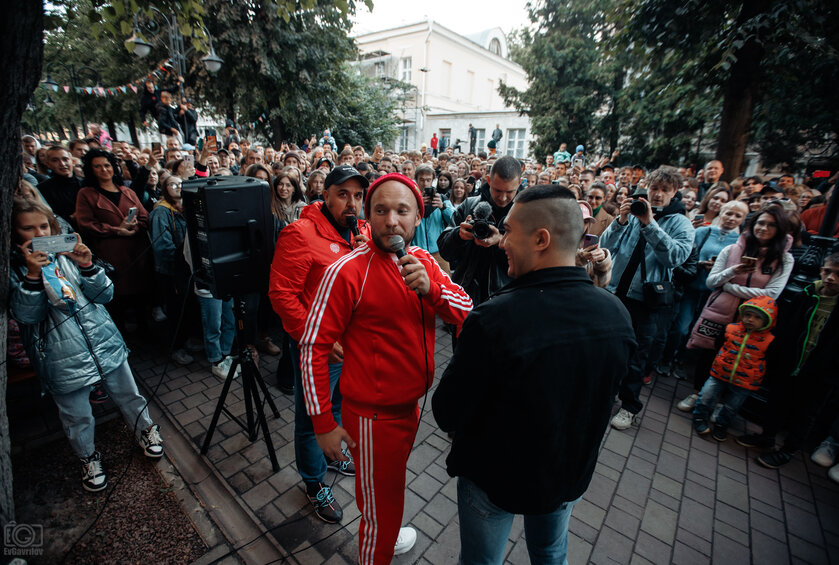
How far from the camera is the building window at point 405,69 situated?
31.8m

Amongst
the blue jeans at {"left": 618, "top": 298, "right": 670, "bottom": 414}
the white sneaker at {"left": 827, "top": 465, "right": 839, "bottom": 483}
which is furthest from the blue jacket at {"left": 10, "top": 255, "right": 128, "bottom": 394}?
the white sneaker at {"left": 827, "top": 465, "right": 839, "bottom": 483}

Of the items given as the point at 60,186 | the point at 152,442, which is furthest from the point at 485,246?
the point at 60,186

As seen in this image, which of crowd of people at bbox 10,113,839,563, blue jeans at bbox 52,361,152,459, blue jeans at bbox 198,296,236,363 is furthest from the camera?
blue jeans at bbox 198,296,236,363

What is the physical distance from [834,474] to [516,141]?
26487 millimetres

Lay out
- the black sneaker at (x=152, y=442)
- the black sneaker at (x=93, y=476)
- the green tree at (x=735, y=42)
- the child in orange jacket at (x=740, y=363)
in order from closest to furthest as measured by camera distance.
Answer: the black sneaker at (x=93, y=476), the black sneaker at (x=152, y=442), the child in orange jacket at (x=740, y=363), the green tree at (x=735, y=42)

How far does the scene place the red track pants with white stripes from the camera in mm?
1851

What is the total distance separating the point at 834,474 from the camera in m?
3.36

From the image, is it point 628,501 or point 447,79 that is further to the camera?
point 447,79

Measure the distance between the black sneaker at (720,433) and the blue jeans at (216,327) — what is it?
518 centimetres

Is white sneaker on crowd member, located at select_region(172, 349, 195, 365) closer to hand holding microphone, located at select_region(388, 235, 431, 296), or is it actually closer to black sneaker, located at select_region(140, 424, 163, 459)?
black sneaker, located at select_region(140, 424, 163, 459)

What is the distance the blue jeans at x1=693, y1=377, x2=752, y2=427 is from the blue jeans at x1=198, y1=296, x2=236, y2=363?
200 inches

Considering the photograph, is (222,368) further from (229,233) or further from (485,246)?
(485,246)

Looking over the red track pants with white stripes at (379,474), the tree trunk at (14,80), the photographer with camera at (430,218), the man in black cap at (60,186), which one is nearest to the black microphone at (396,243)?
the red track pants with white stripes at (379,474)

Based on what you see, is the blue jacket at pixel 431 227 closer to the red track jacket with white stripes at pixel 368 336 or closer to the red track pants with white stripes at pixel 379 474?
the red track jacket with white stripes at pixel 368 336
